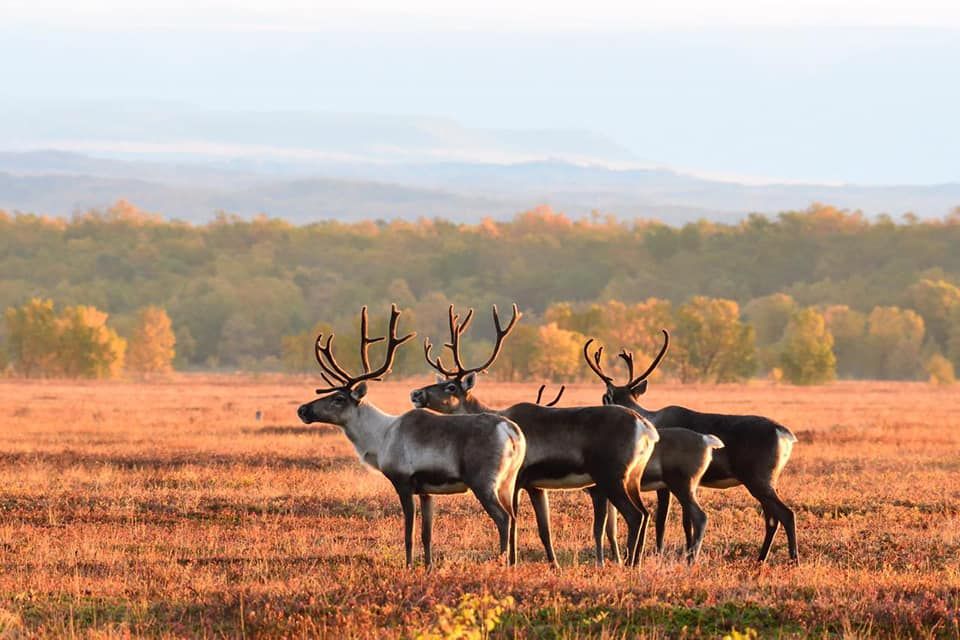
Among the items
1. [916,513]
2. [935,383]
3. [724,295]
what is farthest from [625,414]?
[724,295]

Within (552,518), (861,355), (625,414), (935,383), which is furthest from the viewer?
(861,355)

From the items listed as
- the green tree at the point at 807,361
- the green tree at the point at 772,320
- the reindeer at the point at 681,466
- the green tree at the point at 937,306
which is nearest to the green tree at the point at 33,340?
the green tree at the point at 807,361

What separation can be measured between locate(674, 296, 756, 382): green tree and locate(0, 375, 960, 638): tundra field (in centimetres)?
6829

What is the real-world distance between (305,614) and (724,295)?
18964 cm

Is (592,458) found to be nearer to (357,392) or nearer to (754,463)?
(754,463)

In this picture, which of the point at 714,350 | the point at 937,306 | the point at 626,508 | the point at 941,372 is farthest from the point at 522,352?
the point at 626,508

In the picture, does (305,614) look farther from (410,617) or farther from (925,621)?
(925,621)

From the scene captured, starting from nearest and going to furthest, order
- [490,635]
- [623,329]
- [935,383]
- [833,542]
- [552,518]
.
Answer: [490,635], [833,542], [552,518], [935,383], [623,329]

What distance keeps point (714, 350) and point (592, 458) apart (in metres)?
86.2

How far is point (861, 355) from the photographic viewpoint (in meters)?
128

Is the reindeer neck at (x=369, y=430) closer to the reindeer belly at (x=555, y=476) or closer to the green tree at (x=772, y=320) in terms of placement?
the reindeer belly at (x=555, y=476)

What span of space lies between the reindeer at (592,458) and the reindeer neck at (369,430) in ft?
4.41

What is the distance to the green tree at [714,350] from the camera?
329 feet

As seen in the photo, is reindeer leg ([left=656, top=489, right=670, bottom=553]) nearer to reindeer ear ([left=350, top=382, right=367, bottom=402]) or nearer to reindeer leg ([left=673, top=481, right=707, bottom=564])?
reindeer leg ([left=673, top=481, right=707, bottom=564])
